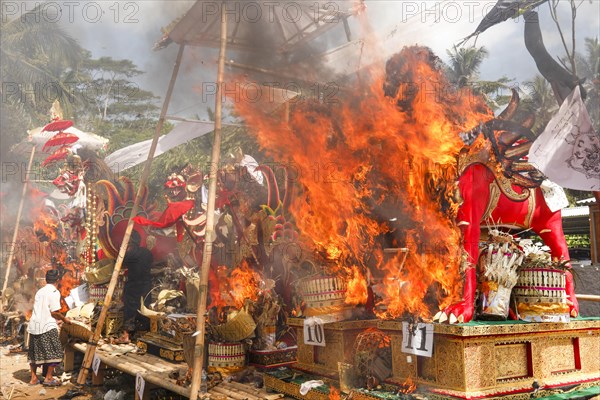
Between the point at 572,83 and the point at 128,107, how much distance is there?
95.9 ft

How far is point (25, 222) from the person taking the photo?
18.0 metres

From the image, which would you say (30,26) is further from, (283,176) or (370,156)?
(370,156)

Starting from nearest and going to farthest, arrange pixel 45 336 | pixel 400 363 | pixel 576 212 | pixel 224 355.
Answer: pixel 400 363
pixel 224 355
pixel 45 336
pixel 576 212

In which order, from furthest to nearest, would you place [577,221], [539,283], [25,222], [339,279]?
[577,221] → [25,222] → [339,279] → [539,283]

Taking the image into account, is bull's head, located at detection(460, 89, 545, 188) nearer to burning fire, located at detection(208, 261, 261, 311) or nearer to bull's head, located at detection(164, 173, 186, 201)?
burning fire, located at detection(208, 261, 261, 311)

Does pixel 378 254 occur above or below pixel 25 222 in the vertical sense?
below

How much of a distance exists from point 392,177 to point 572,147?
5.60 ft

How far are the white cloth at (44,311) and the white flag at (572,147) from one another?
799 cm

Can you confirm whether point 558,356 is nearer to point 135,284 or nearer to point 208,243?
point 208,243

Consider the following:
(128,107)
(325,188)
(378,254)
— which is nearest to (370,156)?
(325,188)

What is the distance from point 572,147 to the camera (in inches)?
200

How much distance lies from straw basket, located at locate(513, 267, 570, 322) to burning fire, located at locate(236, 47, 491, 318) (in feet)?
2.44

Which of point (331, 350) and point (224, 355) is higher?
point (331, 350)

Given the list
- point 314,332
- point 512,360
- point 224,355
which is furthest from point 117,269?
point 512,360
